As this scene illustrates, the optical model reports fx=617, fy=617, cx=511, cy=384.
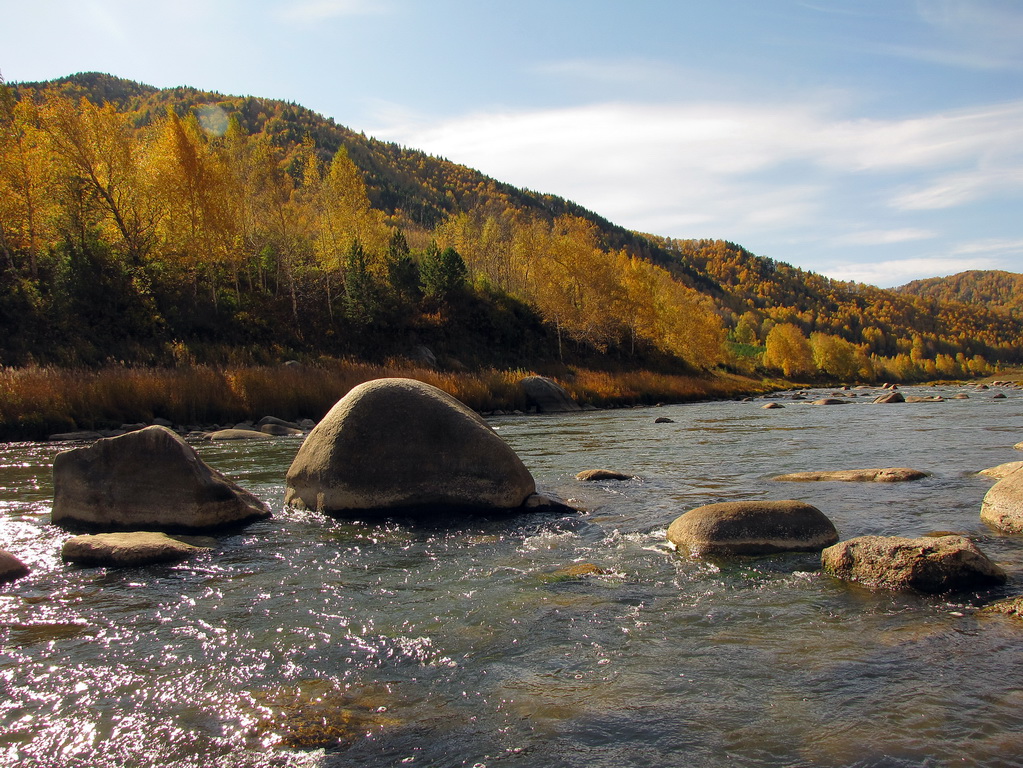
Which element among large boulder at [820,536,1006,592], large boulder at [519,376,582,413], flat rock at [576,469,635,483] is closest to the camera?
large boulder at [820,536,1006,592]

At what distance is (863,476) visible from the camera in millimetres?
9664

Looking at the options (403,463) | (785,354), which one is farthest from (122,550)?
(785,354)

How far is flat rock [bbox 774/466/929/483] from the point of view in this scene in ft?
31.2

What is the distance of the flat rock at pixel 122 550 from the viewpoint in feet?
19.8

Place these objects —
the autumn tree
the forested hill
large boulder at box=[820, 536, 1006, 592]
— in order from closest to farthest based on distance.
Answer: large boulder at box=[820, 536, 1006, 592] → the forested hill → the autumn tree

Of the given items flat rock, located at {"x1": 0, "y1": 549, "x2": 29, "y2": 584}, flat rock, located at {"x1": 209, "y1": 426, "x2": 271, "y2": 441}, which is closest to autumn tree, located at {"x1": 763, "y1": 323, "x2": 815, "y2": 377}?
flat rock, located at {"x1": 209, "y1": 426, "x2": 271, "y2": 441}

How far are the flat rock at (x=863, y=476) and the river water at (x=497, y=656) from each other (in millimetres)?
2158

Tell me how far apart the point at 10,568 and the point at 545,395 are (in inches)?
1014

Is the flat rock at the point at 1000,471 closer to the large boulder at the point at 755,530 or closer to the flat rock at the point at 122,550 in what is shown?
the large boulder at the point at 755,530

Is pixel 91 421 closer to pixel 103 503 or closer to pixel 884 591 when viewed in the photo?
pixel 103 503

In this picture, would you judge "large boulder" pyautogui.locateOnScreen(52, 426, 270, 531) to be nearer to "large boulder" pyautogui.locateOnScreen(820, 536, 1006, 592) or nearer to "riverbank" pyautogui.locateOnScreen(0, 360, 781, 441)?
"large boulder" pyautogui.locateOnScreen(820, 536, 1006, 592)

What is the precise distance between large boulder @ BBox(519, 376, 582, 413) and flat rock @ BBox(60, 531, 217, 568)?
2411 cm

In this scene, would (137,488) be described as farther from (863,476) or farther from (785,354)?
(785,354)

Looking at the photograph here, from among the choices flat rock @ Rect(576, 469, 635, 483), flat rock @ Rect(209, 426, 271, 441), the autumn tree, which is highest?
the autumn tree
